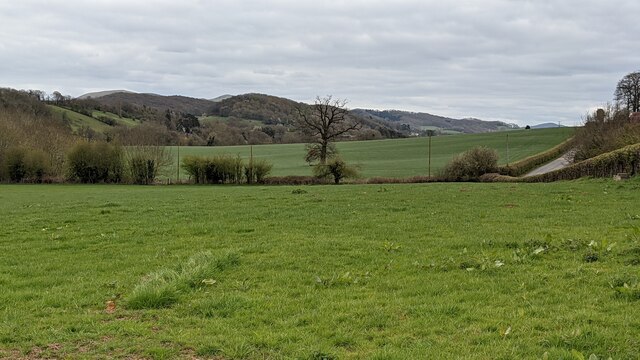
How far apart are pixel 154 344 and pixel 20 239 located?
10624mm

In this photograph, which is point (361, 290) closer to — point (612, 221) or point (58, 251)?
point (58, 251)

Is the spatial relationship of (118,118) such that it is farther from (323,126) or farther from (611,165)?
(611,165)

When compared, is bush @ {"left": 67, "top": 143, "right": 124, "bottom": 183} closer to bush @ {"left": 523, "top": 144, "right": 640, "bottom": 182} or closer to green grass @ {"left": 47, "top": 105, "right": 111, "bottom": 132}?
bush @ {"left": 523, "top": 144, "right": 640, "bottom": 182}

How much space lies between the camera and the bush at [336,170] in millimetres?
53844

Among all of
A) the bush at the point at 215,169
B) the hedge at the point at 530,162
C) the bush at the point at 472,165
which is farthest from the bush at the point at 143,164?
the hedge at the point at 530,162

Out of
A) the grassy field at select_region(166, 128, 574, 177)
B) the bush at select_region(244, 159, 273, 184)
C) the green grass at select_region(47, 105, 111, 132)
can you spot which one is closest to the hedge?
the grassy field at select_region(166, 128, 574, 177)

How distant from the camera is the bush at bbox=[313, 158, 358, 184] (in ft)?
177

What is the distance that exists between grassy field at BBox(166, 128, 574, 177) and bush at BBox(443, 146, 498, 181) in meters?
14.0

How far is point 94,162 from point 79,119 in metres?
86.0

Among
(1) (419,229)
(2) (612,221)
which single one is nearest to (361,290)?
(1) (419,229)

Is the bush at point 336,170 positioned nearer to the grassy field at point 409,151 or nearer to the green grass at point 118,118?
the grassy field at point 409,151

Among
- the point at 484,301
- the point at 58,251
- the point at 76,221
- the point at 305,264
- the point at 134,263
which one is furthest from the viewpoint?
the point at 76,221

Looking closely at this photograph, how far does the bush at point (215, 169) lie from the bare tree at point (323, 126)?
10807mm

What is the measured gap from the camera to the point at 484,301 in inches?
270
